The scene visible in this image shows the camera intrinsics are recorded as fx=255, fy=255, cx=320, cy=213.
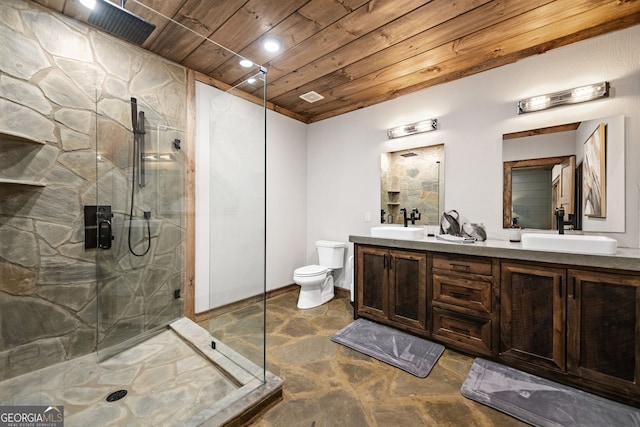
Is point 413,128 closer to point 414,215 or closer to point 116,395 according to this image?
point 414,215

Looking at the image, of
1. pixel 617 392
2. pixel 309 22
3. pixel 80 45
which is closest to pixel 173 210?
pixel 80 45

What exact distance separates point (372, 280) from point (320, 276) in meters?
0.70

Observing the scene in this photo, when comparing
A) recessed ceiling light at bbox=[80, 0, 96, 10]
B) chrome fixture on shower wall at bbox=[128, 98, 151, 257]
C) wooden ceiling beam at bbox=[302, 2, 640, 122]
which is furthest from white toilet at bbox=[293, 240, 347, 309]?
recessed ceiling light at bbox=[80, 0, 96, 10]

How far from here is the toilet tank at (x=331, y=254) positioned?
340 centimetres

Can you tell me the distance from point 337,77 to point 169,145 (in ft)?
6.12

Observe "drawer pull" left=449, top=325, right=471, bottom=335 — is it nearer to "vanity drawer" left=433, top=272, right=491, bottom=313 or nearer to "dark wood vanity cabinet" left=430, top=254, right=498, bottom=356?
"dark wood vanity cabinet" left=430, top=254, right=498, bottom=356

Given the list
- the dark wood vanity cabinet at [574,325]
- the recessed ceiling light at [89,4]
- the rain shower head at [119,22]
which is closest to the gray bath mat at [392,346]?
the dark wood vanity cabinet at [574,325]

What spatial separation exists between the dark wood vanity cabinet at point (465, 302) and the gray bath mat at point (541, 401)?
9.7 inches

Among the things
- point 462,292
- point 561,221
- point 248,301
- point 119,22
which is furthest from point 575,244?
point 119,22

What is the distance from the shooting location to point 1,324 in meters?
1.73

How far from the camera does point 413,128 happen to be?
2.94m

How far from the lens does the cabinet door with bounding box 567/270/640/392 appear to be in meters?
1.52

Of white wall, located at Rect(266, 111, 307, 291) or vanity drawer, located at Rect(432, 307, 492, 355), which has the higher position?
white wall, located at Rect(266, 111, 307, 291)

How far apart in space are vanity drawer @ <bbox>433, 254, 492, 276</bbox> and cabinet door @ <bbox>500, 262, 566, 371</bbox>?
0.39 ft
